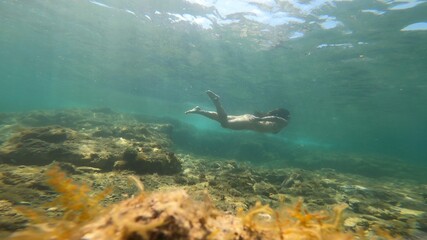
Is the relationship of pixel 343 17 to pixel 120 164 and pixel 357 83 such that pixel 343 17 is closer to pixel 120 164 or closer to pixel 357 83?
pixel 357 83

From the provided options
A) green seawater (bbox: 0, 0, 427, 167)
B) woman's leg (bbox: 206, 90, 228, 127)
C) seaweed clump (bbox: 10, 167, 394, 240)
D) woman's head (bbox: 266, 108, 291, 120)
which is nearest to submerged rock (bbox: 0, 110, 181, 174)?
woman's leg (bbox: 206, 90, 228, 127)

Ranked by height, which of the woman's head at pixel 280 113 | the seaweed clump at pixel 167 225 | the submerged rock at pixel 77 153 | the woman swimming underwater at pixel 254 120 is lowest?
the submerged rock at pixel 77 153

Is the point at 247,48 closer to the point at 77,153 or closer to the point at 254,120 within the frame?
the point at 254,120

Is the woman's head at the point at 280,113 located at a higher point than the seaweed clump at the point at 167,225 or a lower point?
higher

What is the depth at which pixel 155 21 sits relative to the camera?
2134 cm

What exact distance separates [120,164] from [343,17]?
1660cm

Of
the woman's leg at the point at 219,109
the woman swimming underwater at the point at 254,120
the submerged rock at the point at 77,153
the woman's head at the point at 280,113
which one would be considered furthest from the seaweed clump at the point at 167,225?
the woman's head at the point at 280,113

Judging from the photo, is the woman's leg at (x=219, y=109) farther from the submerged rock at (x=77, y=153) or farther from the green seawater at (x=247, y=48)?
the green seawater at (x=247, y=48)

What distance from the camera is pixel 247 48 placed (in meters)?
22.8

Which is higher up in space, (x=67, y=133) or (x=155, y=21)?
(x=155, y=21)

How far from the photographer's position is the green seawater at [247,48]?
17531 mm

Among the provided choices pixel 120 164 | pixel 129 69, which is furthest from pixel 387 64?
pixel 129 69

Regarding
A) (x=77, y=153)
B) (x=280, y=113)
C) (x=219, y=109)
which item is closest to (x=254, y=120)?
(x=280, y=113)

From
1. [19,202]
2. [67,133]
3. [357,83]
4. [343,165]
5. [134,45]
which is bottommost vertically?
[343,165]
